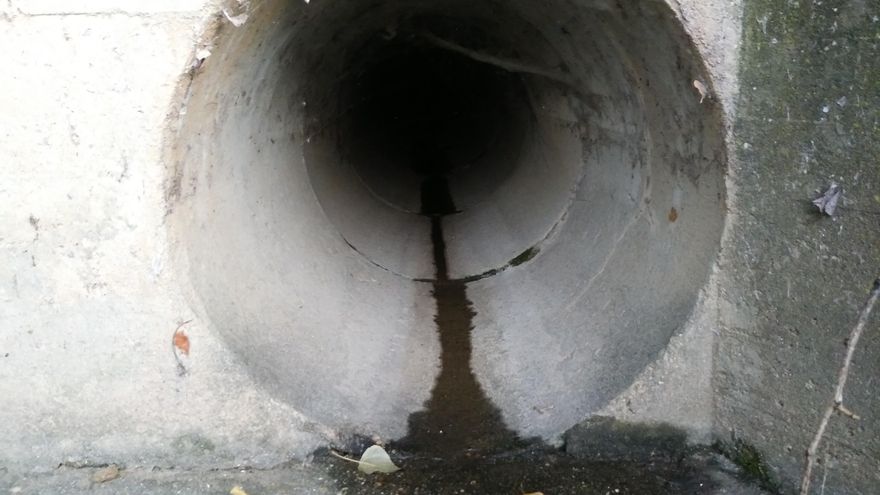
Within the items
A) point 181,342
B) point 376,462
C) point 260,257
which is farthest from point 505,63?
point 181,342

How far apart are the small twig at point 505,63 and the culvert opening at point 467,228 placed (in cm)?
2

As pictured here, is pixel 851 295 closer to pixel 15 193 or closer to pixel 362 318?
pixel 362 318

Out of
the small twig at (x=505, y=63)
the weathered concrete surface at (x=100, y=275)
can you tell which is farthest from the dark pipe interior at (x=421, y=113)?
the weathered concrete surface at (x=100, y=275)

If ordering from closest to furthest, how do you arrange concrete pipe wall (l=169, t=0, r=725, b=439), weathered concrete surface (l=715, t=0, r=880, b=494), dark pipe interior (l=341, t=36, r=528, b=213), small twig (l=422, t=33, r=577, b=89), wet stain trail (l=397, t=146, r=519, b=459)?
weathered concrete surface (l=715, t=0, r=880, b=494)
concrete pipe wall (l=169, t=0, r=725, b=439)
wet stain trail (l=397, t=146, r=519, b=459)
small twig (l=422, t=33, r=577, b=89)
dark pipe interior (l=341, t=36, r=528, b=213)

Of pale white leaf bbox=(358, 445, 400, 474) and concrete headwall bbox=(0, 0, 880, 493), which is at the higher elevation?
concrete headwall bbox=(0, 0, 880, 493)

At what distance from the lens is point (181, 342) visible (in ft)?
8.82

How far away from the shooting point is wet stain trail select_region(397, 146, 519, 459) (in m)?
3.21

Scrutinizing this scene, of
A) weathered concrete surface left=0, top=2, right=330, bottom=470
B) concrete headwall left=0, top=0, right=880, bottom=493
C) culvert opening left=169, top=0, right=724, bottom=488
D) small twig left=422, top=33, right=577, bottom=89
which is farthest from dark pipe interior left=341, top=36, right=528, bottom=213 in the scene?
weathered concrete surface left=0, top=2, right=330, bottom=470

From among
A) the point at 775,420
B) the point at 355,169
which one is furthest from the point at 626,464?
the point at 355,169

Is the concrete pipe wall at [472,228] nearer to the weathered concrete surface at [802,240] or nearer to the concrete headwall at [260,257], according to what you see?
the concrete headwall at [260,257]

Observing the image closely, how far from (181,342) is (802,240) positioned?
222 cm

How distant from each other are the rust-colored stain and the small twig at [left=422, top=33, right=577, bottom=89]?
259 centimetres

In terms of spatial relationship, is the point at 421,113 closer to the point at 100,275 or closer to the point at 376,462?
the point at 376,462

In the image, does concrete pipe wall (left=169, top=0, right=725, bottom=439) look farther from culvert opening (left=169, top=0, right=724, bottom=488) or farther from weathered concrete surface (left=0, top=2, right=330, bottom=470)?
weathered concrete surface (left=0, top=2, right=330, bottom=470)
